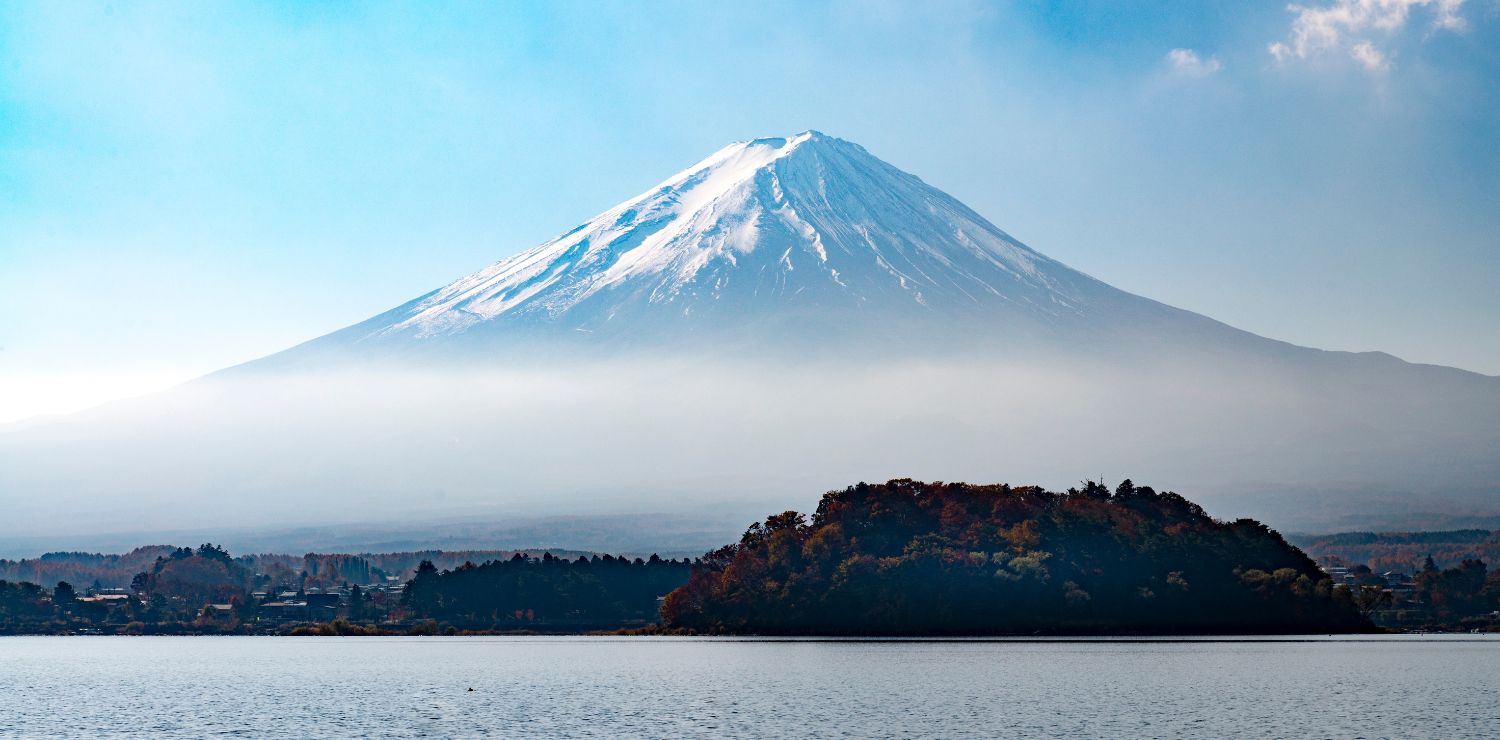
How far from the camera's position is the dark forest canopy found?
4380 inches

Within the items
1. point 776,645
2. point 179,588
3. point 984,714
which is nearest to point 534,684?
point 984,714

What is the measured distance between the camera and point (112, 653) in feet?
395

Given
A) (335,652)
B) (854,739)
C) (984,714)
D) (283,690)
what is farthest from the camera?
(335,652)

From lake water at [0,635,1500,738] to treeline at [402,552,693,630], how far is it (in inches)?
1261

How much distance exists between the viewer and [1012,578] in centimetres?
11025

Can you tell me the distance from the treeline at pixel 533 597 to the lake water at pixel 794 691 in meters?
32.0

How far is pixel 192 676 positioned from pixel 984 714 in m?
44.4

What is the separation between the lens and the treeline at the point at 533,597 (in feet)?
480

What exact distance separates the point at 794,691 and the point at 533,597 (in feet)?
254

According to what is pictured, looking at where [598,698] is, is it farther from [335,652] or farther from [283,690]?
[335,652]

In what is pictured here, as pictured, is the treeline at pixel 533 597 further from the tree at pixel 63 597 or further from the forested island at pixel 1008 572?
the tree at pixel 63 597

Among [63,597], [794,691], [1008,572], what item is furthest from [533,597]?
[794,691]

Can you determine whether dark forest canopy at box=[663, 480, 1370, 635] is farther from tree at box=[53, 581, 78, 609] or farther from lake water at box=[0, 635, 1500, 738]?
tree at box=[53, 581, 78, 609]

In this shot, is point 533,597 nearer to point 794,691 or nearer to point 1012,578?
point 1012,578
